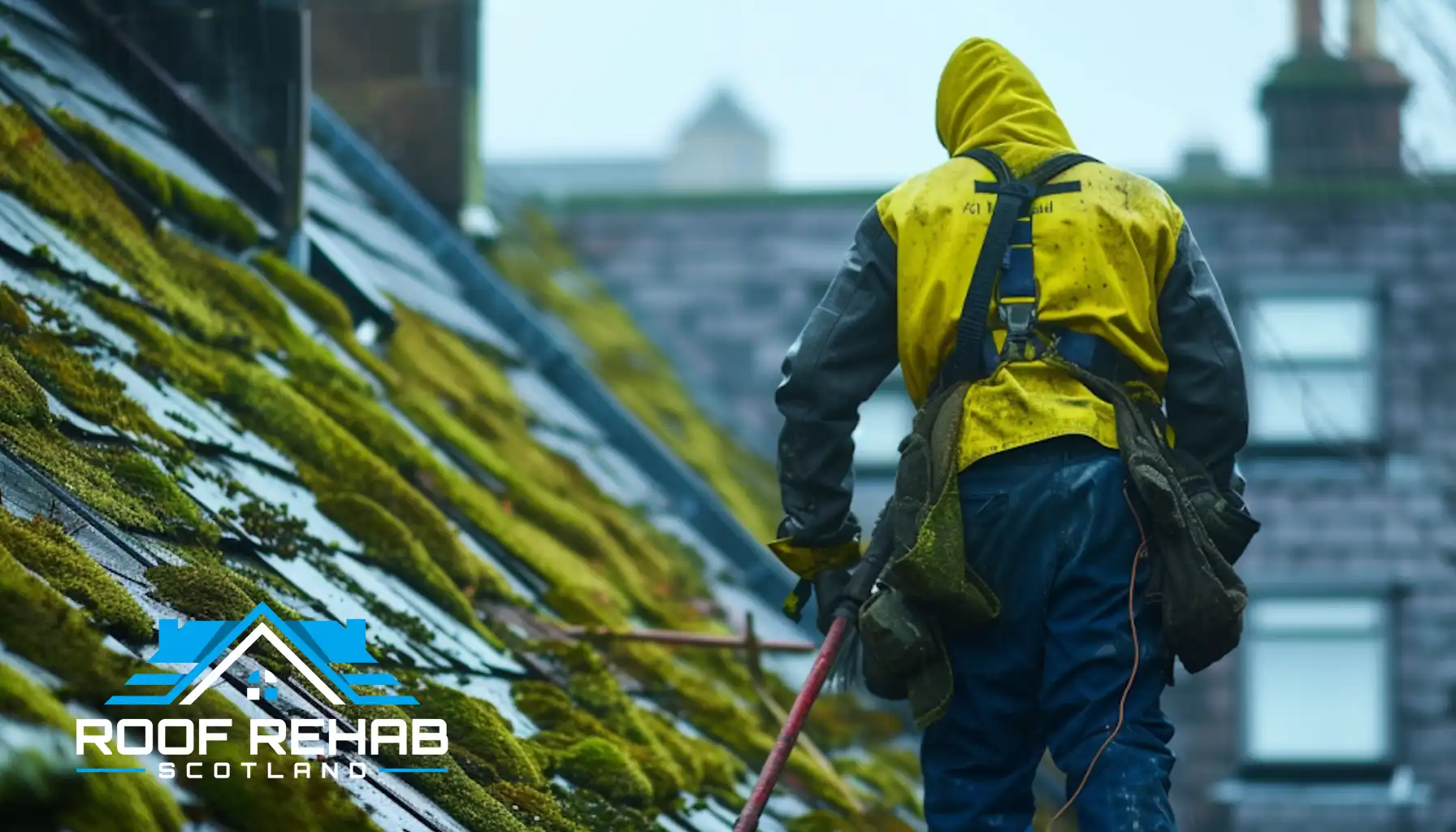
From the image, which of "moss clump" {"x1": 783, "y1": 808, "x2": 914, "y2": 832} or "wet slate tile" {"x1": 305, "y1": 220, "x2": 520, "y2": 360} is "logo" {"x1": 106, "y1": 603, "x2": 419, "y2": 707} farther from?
"wet slate tile" {"x1": 305, "y1": 220, "x2": 520, "y2": 360}

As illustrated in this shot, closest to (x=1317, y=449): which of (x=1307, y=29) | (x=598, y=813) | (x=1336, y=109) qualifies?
(x=1336, y=109)

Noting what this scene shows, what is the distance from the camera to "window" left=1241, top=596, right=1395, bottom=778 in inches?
512

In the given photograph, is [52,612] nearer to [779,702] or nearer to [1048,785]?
[779,702]

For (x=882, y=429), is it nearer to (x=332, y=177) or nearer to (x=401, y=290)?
(x=332, y=177)

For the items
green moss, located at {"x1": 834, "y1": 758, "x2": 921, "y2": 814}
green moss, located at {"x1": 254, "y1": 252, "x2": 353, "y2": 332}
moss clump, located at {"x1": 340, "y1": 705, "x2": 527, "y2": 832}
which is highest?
green moss, located at {"x1": 254, "y1": 252, "x2": 353, "y2": 332}

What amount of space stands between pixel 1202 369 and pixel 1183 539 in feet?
1.44

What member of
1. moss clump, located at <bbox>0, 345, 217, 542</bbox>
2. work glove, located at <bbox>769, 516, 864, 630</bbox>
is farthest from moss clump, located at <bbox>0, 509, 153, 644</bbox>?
work glove, located at <bbox>769, 516, 864, 630</bbox>

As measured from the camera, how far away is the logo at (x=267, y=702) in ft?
8.83

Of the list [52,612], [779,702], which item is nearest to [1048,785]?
[779,702]

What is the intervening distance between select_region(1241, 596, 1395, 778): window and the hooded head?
940 cm

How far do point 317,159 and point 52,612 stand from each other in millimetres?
5351

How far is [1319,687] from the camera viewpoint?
13.0 m

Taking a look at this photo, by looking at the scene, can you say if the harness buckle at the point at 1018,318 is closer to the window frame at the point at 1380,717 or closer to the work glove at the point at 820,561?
the work glove at the point at 820,561

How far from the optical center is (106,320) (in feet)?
13.7
